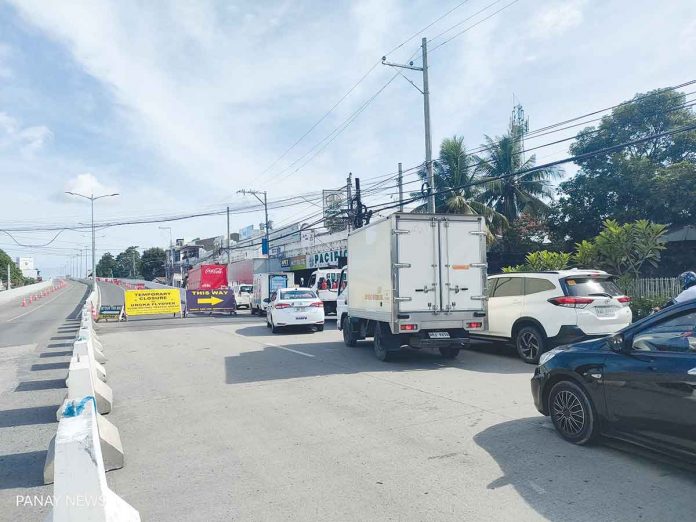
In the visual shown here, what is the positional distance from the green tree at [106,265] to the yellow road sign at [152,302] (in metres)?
132

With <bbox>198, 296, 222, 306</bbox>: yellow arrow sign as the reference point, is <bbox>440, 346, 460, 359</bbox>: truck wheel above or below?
below

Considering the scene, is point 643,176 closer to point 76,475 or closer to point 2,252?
point 76,475

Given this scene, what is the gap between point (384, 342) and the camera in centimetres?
1092

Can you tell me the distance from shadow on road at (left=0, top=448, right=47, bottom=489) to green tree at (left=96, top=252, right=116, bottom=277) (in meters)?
154

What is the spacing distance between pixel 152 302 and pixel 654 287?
71.4 feet

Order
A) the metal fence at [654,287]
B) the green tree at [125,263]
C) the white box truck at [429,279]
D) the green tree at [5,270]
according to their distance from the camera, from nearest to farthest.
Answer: the white box truck at [429,279] → the metal fence at [654,287] → the green tree at [5,270] → the green tree at [125,263]

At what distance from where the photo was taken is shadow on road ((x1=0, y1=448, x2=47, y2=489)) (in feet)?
16.0

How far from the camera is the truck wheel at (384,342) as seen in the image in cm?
1082

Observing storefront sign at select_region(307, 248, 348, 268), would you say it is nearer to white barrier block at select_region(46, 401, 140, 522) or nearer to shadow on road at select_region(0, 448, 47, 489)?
shadow on road at select_region(0, 448, 47, 489)

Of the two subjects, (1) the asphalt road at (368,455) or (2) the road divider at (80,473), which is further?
(1) the asphalt road at (368,455)

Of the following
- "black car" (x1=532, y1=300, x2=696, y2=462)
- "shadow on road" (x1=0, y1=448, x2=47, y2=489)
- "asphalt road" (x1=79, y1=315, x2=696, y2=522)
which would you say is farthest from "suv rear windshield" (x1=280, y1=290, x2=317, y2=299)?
"black car" (x1=532, y1=300, x2=696, y2=462)

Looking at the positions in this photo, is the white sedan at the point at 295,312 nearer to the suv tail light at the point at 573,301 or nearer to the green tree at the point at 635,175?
the suv tail light at the point at 573,301

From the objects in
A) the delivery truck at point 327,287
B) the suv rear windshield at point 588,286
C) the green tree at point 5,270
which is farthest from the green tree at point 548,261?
the green tree at point 5,270

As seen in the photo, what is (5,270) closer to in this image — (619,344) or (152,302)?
(152,302)
